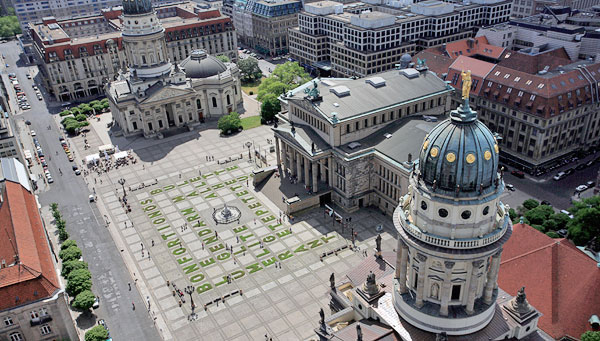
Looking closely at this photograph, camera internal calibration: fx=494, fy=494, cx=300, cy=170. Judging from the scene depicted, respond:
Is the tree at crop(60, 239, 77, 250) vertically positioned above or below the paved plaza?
above

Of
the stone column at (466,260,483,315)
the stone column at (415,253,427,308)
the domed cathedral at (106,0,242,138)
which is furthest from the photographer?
the domed cathedral at (106,0,242,138)

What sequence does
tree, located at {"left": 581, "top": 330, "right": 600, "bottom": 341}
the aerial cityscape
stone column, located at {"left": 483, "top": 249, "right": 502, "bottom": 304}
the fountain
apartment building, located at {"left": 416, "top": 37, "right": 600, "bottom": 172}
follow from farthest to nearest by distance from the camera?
apartment building, located at {"left": 416, "top": 37, "right": 600, "bottom": 172} < the fountain < tree, located at {"left": 581, "top": 330, "right": 600, "bottom": 341} < the aerial cityscape < stone column, located at {"left": 483, "top": 249, "right": 502, "bottom": 304}

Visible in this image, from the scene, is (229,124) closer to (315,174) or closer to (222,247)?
(315,174)

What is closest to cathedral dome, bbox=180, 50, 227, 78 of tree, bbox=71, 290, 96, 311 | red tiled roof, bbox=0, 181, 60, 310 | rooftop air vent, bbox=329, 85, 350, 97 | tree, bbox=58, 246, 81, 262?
rooftop air vent, bbox=329, 85, 350, 97

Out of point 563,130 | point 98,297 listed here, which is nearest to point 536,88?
point 563,130

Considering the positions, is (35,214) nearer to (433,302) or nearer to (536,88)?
(433,302)

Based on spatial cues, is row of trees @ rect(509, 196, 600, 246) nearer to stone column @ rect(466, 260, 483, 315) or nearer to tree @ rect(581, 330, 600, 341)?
tree @ rect(581, 330, 600, 341)

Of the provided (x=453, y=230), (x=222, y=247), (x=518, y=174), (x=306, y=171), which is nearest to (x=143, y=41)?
(x=306, y=171)
